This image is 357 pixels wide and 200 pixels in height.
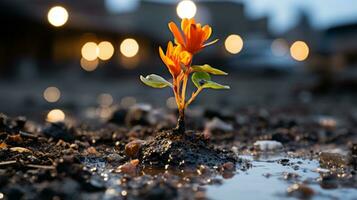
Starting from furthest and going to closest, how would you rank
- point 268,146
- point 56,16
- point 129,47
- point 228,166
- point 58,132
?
point 129,47, point 56,16, point 268,146, point 58,132, point 228,166

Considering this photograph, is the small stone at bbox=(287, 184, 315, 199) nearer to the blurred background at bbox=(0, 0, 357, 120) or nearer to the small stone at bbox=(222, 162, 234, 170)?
the small stone at bbox=(222, 162, 234, 170)

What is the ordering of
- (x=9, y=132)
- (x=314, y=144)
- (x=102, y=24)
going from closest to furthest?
(x=9, y=132) < (x=314, y=144) < (x=102, y=24)

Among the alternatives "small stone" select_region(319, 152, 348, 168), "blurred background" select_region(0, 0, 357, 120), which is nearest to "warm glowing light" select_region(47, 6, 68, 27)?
"blurred background" select_region(0, 0, 357, 120)

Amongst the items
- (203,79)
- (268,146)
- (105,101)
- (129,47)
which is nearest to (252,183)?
(203,79)

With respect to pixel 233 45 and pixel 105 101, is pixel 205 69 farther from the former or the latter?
pixel 233 45

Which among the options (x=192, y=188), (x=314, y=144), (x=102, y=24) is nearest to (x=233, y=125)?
(x=314, y=144)

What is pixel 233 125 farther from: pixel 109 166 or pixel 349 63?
pixel 349 63

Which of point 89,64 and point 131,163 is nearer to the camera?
point 131,163
